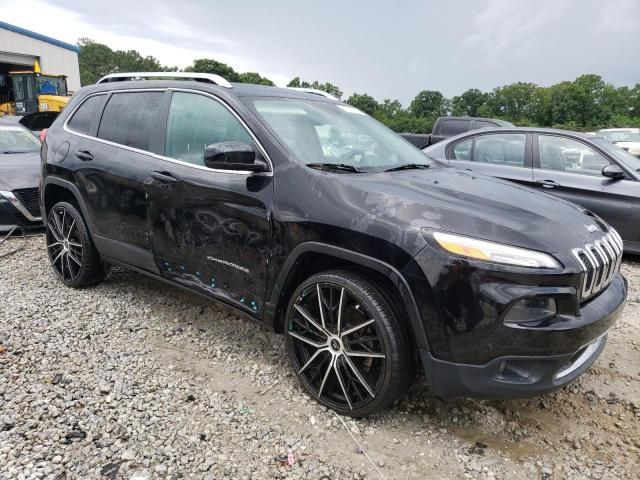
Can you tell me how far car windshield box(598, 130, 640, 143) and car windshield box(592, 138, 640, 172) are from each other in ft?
34.0

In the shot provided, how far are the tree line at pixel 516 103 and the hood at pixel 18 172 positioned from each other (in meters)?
45.1

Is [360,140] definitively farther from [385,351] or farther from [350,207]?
[385,351]

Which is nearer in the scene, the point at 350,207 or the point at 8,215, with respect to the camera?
the point at 350,207

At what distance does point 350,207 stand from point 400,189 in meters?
0.29

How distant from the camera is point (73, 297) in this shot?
4.16m

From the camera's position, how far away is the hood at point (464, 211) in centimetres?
222

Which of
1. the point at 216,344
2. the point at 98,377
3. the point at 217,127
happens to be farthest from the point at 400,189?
the point at 98,377

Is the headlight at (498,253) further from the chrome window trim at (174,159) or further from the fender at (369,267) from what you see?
the chrome window trim at (174,159)

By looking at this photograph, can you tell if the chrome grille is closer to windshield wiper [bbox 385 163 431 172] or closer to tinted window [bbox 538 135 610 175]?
windshield wiper [bbox 385 163 431 172]

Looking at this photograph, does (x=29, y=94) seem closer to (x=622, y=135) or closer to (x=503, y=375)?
(x=622, y=135)

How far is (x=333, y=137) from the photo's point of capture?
3.18 m

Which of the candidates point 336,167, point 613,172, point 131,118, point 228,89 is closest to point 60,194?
point 131,118

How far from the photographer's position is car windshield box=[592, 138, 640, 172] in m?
5.71

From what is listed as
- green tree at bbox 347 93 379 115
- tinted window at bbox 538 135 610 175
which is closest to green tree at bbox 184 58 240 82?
green tree at bbox 347 93 379 115
